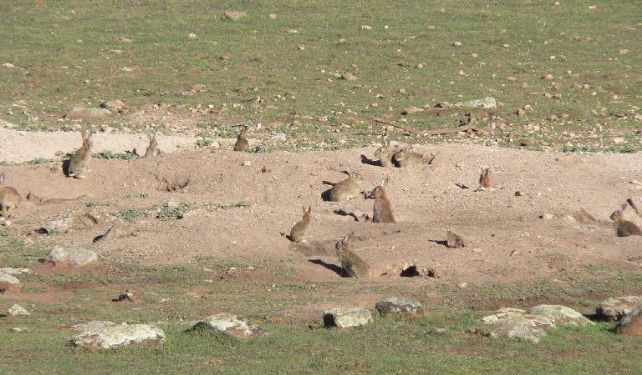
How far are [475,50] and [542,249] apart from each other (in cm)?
1764

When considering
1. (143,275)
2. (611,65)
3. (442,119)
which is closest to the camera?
(143,275)

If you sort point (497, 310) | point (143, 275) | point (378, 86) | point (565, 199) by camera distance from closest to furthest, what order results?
point (497, 310)
point (143, 275)
point (565, 199)
point (378, 86)

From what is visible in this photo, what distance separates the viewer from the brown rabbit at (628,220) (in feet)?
54.3

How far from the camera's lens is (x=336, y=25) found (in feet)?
116

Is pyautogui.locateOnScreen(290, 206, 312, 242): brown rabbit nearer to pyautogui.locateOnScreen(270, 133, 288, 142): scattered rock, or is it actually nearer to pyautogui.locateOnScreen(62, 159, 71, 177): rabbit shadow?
pyautogui.locateOnScreen(62, 159, 71, 177): rabbit shadow

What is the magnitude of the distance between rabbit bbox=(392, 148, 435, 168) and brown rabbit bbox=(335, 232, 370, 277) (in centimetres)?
506

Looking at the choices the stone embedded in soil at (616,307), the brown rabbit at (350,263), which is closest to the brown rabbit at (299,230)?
the brown rabbit at (350,263)

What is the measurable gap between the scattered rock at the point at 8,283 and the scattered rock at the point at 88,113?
11.7 m

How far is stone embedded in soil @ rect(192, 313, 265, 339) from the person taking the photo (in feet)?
38.3

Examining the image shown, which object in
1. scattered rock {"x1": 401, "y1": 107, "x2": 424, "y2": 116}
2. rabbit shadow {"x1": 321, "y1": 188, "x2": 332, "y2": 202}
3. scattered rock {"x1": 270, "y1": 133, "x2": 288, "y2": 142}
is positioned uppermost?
rabbit shadow {"x1": 321, "y1": 188, "x2": 332, "y2": 202}

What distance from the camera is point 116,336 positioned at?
36.8 ft

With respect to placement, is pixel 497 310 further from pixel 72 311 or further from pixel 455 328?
pixel 72 311

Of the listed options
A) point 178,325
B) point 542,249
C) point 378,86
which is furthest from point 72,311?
point 378,86

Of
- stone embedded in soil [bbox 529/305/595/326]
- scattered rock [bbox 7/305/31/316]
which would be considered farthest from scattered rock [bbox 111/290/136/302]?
stone embedded in soil [bbox 529/305/595/326]
